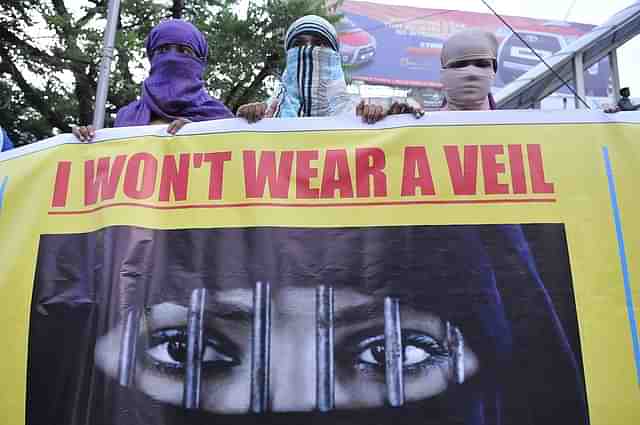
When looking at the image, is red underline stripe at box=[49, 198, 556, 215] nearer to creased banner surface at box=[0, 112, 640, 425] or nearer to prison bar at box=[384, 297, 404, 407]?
creased banner surface at box=[0, 112, 640, 425]

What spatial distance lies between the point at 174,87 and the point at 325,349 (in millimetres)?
1306

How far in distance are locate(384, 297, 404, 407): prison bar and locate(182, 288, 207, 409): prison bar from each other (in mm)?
563

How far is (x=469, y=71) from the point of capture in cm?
212

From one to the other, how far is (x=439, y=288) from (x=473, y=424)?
40 centimetres

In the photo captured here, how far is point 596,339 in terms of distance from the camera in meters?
1.59

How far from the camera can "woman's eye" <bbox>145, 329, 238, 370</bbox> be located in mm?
1644

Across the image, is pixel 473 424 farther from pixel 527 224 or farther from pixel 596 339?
pixel 527 224

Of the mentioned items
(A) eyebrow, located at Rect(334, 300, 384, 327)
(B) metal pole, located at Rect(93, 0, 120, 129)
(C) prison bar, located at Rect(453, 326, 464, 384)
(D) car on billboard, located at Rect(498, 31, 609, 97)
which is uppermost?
(D) car on billboard, located at Rect(498, 31, 609, 97)

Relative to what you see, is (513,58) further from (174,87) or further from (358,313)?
(358,313)

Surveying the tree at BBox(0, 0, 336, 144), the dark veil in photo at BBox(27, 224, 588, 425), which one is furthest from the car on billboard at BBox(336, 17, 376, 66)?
the dark veil in photo at BBox(27, 224, 588, 425)

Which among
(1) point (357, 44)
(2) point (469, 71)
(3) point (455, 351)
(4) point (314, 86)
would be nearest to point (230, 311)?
(3) point (455, 351)

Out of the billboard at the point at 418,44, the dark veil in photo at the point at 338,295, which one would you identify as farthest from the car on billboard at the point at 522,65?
the dark veil in photo at the point at 338,295

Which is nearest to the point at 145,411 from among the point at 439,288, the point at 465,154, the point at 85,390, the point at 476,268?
the point at 85,390

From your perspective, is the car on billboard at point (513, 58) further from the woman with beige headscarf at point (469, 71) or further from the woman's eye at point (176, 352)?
the woman's eye at point (176, 352)
